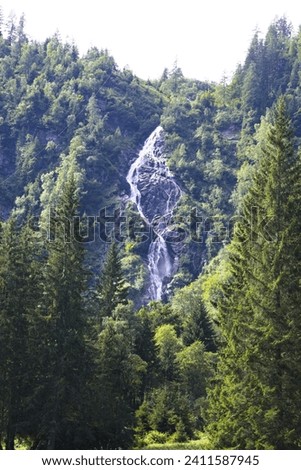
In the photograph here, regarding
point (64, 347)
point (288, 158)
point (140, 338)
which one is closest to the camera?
point (288, 158)

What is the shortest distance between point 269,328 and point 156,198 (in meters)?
131

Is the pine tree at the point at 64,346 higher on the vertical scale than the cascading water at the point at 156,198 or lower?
lower

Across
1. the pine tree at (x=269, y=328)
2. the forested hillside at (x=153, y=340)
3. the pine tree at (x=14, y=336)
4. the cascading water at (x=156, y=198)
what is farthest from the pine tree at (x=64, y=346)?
the cascading water at (x=156, y=198)

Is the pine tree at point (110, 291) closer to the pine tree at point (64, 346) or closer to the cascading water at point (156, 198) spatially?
the pine tree at point (64, 346)

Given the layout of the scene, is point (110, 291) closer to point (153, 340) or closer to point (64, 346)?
point (153, 340)

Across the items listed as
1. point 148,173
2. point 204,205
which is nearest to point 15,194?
point 148,173

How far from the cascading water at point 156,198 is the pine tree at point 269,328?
4129 inches

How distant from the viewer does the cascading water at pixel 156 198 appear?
14188cm

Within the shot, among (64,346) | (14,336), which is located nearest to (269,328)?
(64,346)

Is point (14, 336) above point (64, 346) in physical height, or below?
above

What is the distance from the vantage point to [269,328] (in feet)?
89.2

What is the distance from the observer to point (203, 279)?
128 metres

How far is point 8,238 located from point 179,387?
27083 millimetres
